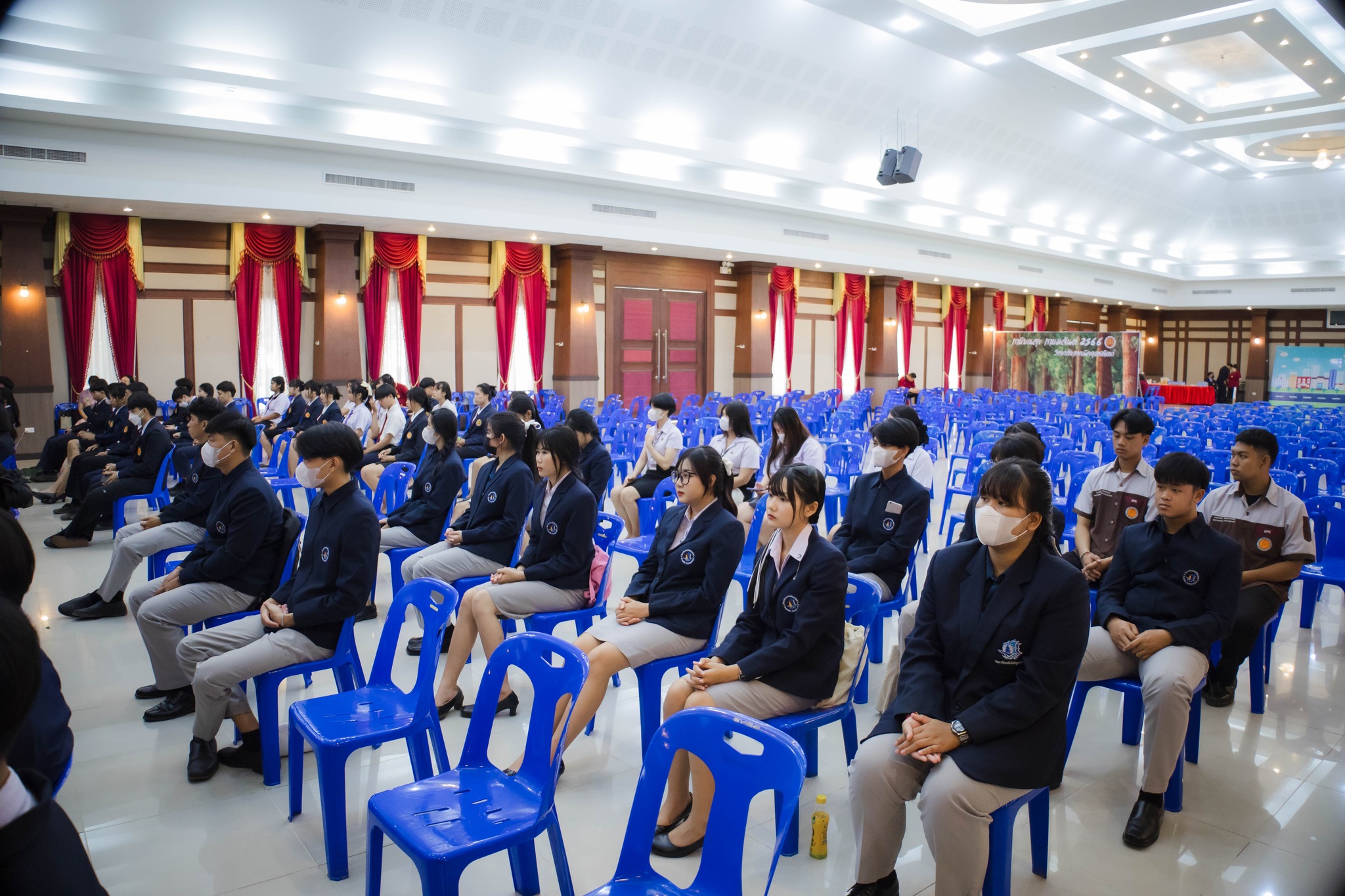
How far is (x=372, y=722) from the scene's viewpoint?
245 centimetres

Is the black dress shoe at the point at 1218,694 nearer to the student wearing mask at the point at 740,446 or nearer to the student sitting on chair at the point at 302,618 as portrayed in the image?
the student wearing mask at the point at 740,446

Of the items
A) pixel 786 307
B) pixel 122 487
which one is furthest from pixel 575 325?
pixel 122 487

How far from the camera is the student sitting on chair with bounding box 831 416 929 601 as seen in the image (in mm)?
3531

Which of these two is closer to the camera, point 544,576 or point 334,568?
point 334,568

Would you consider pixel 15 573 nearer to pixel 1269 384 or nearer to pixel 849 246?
pixel 849 246

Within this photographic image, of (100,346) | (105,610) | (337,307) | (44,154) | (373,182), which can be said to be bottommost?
(105,610)

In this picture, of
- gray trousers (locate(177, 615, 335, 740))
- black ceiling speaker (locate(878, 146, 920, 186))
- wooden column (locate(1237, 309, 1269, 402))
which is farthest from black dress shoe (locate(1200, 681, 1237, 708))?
wooden column (locate(1237, 309, 1269, 402))

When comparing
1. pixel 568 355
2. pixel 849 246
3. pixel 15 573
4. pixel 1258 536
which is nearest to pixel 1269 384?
pixel 849 246

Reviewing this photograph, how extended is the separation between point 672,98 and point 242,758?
11457 millimetres

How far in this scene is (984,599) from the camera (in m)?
2.18

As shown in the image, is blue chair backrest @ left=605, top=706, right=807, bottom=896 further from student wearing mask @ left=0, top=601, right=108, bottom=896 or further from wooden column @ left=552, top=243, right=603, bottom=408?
wooden column @ left=552, top=243, right=603, bottom=408

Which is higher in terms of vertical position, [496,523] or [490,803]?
[496,523]

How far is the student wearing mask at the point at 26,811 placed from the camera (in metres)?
0.97

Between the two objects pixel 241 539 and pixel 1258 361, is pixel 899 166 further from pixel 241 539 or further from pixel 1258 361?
pixel 1258 361
